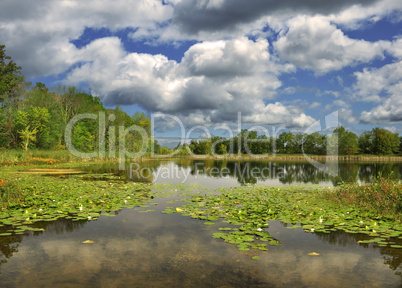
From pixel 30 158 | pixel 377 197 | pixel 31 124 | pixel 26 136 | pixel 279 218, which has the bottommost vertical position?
pixel 279 218

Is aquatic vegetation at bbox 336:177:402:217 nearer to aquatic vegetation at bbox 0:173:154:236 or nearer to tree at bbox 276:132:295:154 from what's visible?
aquatic vegetation at bbox 0:173:154:236

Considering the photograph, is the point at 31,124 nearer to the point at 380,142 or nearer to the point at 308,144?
the point at 308,144

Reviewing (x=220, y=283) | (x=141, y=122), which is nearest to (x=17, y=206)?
(x=220, y=283)

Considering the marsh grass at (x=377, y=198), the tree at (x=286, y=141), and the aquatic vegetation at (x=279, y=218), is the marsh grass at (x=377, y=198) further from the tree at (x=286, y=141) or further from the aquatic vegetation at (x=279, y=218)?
the tree at (x=286, y=141)

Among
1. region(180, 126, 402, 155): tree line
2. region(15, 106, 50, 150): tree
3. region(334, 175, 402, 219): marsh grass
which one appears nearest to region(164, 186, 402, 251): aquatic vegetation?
region(334, 175, 402, 219): marsh grass

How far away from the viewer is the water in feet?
17.8

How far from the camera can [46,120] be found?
5672 cm

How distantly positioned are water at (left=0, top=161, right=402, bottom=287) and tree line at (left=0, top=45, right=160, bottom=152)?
5390 cm

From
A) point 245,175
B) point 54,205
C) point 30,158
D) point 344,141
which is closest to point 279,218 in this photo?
point 54,205

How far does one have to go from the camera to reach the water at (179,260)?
5.43 metres

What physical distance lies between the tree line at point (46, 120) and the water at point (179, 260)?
5390 cm

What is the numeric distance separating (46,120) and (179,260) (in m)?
60.2

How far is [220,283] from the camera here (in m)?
5.32

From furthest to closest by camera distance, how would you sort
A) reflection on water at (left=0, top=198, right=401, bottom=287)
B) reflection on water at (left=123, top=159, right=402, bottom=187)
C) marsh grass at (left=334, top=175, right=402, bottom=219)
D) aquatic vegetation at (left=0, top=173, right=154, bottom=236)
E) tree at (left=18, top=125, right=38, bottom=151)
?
tree at (left=18, top=125, right=38, bottom=151), reflection on water at (left=123, top=159, right=402, bottom=187), marsh grass at (left=334, top=175, right=402, bottom=219), aquatic vegetation at (left=0, top=173, right=154, bottom=236), reflection on water at (left=0, top=198, right=401, bottom=287)
